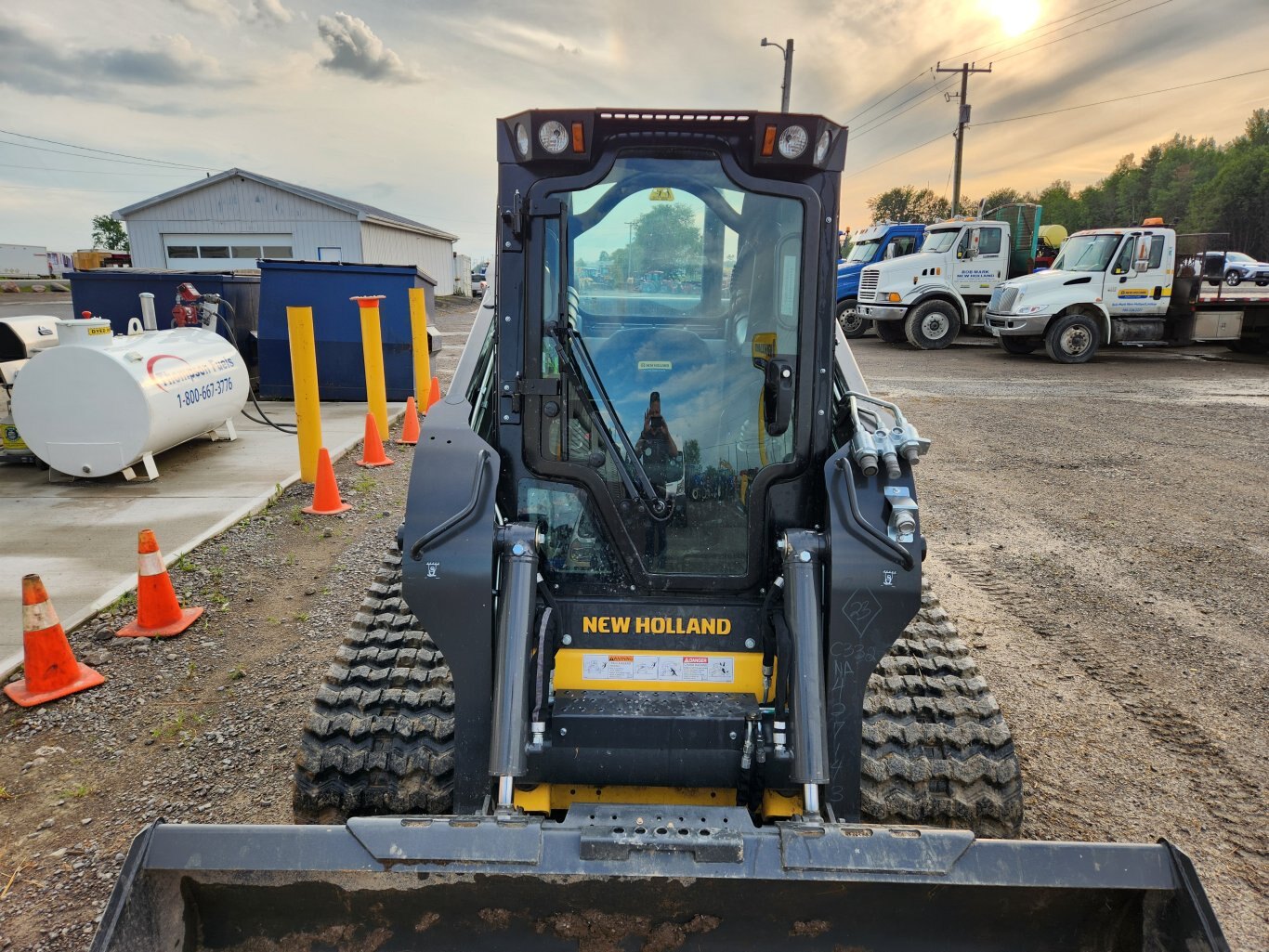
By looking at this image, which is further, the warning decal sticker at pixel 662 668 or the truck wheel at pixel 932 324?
the truck wheel at pixel 932 324

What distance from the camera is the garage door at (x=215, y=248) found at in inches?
1185

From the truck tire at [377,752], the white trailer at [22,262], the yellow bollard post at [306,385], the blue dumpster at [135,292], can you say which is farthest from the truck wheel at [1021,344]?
the white trailer at [22,262]

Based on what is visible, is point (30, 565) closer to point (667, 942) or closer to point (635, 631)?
point (635, 631)

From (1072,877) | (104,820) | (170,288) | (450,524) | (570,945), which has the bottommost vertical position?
(104,820)

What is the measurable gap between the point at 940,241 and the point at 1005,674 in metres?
17.2

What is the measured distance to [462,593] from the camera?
2627 millimetres

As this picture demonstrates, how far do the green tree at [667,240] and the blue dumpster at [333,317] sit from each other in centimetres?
969

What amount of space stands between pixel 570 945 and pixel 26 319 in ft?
34.4

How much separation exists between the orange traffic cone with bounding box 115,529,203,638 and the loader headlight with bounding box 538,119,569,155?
348 cm

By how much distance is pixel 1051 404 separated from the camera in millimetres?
13016

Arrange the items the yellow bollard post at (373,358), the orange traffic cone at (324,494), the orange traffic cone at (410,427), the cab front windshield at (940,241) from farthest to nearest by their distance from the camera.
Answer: the cab front windshield at (940,241), the yellow bollard post at (373,358), the orange traffic cone at (410,427), the orange traffic cone at (324,494)

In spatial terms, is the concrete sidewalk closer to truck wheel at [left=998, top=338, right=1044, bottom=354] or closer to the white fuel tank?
the white fuel tank

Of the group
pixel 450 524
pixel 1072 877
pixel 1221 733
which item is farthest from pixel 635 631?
pixel 1221 733

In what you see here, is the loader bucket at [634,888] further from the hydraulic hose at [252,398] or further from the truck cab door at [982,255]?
the truck cab door at [982,255]
